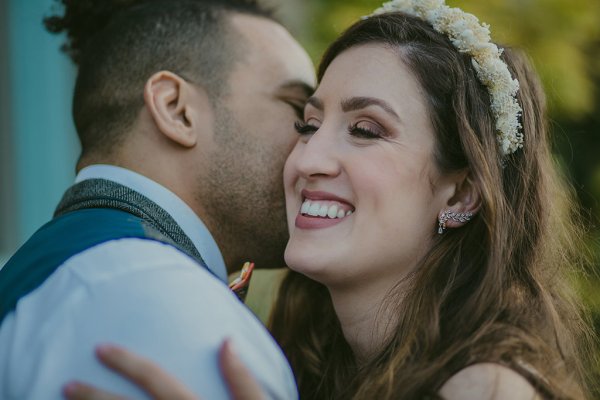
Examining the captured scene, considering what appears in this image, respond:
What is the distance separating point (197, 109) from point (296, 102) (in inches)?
17.4

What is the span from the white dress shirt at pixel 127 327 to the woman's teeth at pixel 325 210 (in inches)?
25.9

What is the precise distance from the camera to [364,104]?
2.54 meters

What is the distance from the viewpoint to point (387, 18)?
277 centimetres

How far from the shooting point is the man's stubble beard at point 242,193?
3.06 m

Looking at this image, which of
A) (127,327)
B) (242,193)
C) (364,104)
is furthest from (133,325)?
(242,193)

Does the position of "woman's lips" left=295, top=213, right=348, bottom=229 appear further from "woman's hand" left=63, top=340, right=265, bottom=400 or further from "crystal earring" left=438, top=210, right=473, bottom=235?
"woman's hand" left=63, top=340, right=265, bottom=400

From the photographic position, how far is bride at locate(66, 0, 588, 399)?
2.44 metres

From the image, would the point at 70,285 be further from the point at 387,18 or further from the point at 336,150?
the point at 387,18

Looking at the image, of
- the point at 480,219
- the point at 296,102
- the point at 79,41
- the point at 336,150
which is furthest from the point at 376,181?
the point at 79,41

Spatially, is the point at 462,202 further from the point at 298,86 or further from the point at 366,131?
the point at 298,86

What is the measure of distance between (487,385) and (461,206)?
0.73m

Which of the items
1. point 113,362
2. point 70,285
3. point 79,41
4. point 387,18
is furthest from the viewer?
point 79,41

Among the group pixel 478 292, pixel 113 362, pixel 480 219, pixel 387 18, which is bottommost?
pixel 113 362

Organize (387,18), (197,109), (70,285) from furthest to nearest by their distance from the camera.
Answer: (197,109), (387,18), (70,285)
